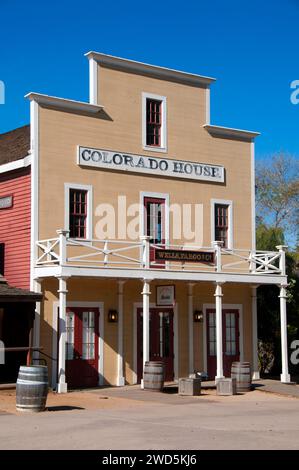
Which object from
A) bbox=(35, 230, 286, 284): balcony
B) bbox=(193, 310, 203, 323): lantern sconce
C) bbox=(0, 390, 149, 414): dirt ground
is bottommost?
bbox=(0, 390, 149, 414): dirt ground

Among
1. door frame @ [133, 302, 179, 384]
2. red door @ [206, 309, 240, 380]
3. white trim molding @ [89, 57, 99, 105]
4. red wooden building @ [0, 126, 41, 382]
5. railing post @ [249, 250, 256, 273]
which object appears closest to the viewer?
red wooden building @ [0, 126, 41, 382]

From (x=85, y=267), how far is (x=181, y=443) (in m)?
9.68

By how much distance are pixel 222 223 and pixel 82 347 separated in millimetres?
6654

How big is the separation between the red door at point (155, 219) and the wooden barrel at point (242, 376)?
3986mm

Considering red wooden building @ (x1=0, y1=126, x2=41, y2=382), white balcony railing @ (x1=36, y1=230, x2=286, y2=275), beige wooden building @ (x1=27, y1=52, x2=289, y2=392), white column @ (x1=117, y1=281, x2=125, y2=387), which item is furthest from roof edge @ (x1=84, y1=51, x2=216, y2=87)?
white column @ (x1=117, y1=281, x2=125, y2=387)

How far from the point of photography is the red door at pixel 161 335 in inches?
930

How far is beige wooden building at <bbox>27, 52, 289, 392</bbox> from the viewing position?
70.6 feet

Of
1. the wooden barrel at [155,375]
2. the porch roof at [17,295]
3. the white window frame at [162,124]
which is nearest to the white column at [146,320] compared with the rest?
the wooden barrel at [155,375]

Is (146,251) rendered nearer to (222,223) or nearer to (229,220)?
(222,223)

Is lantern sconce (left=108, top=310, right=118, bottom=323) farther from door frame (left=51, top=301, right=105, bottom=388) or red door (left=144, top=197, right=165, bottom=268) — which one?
red door (left=144, top=197, right=165, bottom=268)

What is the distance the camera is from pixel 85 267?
20453mm

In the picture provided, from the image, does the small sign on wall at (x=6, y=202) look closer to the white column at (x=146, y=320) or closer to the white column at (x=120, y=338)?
the white column at (x=120, y=338)

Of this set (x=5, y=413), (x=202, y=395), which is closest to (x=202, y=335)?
(x=202, y=395)

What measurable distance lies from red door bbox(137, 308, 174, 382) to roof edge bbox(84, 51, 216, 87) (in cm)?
732
